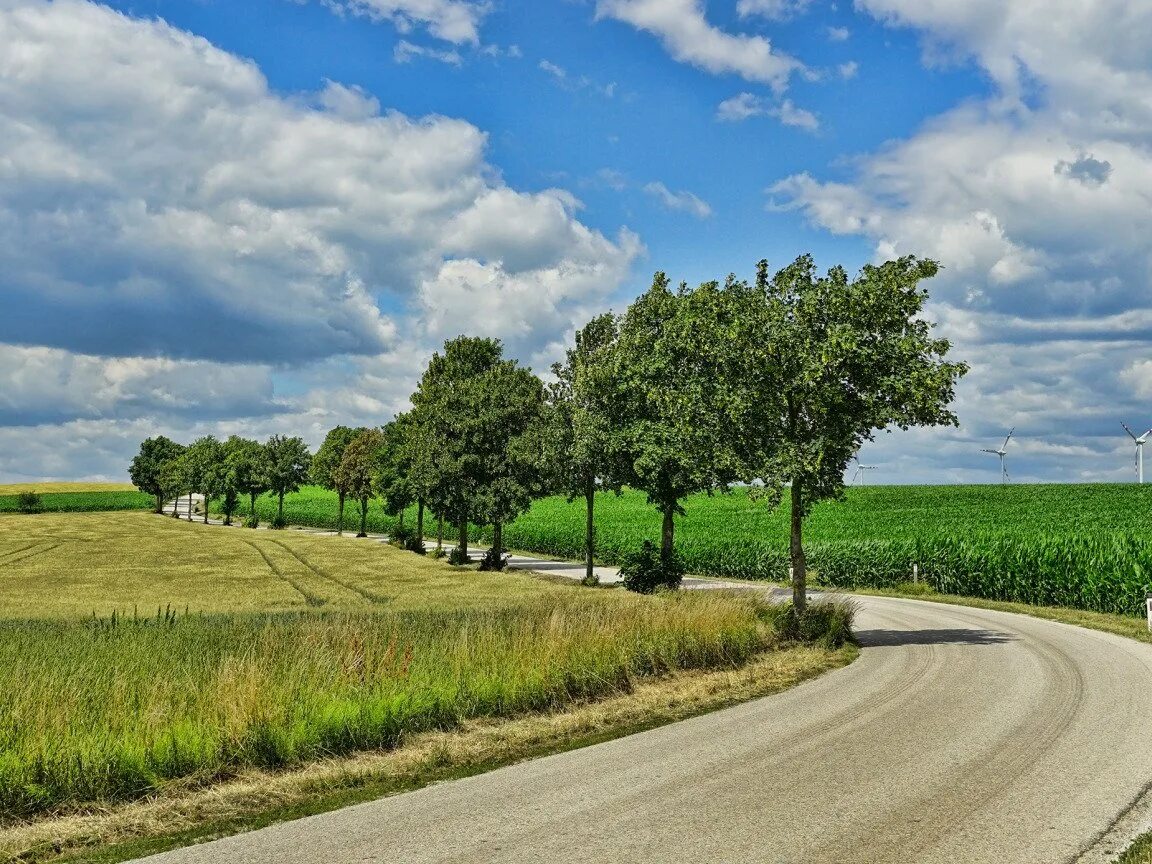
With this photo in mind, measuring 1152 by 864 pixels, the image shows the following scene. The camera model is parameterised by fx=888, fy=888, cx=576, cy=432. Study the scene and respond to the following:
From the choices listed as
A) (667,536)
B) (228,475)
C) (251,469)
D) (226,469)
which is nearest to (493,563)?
(667,536)

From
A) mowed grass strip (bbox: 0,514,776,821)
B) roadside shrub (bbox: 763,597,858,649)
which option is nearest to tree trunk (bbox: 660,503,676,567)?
mowed grass strip (bbox: 0,514,776,821)

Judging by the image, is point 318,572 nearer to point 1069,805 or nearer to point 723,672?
point 723,672

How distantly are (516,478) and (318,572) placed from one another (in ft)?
35.6

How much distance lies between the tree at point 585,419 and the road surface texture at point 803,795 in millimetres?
21202

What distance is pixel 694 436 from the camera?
75.5 feet

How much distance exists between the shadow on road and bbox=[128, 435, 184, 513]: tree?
135706mm

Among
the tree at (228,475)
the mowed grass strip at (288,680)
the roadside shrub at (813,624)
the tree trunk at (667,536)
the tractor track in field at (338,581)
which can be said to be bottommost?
the tractor track in field at (338,581)

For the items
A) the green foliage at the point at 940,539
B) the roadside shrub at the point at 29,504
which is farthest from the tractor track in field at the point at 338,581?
the roadside shrub at the point at 29,504

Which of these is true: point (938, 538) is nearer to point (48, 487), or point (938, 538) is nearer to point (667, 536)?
point (667, 536)

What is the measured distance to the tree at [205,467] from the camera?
114000mm

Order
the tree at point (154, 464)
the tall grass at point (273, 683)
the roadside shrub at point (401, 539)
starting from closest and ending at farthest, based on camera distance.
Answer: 1. the tall grass at point (273, 683)
2. the roadside shrub at point (401, 539)
3. the tree at point (154, 464)

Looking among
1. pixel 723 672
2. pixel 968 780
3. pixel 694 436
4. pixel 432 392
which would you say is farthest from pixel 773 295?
pixel 432 392

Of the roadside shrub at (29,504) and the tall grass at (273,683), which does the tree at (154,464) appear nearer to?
the roadside shrub at (29,504)

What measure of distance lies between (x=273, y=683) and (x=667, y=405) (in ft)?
47.7
